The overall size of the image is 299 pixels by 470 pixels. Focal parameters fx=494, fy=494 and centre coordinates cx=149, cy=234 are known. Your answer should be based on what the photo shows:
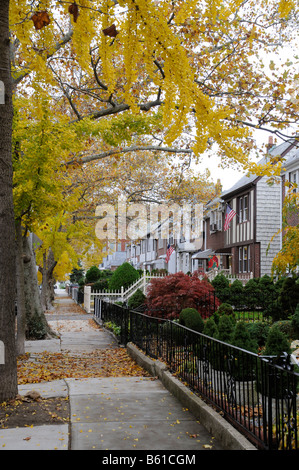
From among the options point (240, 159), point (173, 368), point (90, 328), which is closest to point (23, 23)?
point (240, 159)

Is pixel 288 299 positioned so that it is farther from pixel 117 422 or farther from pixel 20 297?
pixel 117 422

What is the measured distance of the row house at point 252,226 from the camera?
97.4 ft

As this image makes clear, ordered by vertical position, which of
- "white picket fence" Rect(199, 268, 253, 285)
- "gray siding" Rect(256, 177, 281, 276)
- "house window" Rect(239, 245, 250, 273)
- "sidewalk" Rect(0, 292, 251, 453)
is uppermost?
"gray siding" Rect(256, 177, 281, 276)

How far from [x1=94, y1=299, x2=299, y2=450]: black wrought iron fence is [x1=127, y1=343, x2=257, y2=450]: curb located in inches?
5.4

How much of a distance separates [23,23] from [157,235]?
43.9 meters

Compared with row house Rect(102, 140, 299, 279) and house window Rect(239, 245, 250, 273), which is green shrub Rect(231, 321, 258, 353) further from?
house window Rect(239, 245, 250, 273)

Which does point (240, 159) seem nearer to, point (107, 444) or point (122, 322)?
point (107, 444)

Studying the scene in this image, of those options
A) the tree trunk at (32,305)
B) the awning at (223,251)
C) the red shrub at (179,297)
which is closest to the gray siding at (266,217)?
the awning at (223,251)

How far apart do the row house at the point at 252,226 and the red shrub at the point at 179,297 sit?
12.7 metres

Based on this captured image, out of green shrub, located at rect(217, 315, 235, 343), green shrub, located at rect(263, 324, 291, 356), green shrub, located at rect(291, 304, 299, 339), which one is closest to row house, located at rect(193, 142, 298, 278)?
green shrub, located at rect(291, 304, 299, 339)

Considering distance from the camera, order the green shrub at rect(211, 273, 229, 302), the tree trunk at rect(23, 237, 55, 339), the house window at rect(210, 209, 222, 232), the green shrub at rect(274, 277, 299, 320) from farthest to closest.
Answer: the house window at rect(210, 209, 222, 232) < the green shrub at rect(211, 273, 229, 302) < the tree trunk at rect(23, 237, 55, 339) < the green shrub at rect(274, 277, 299, 320)

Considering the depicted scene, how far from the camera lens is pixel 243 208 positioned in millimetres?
32375

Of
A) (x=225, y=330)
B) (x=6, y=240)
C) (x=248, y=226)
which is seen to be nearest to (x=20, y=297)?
(x=6, y=240)

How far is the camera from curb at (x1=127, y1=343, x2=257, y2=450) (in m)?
4.84
